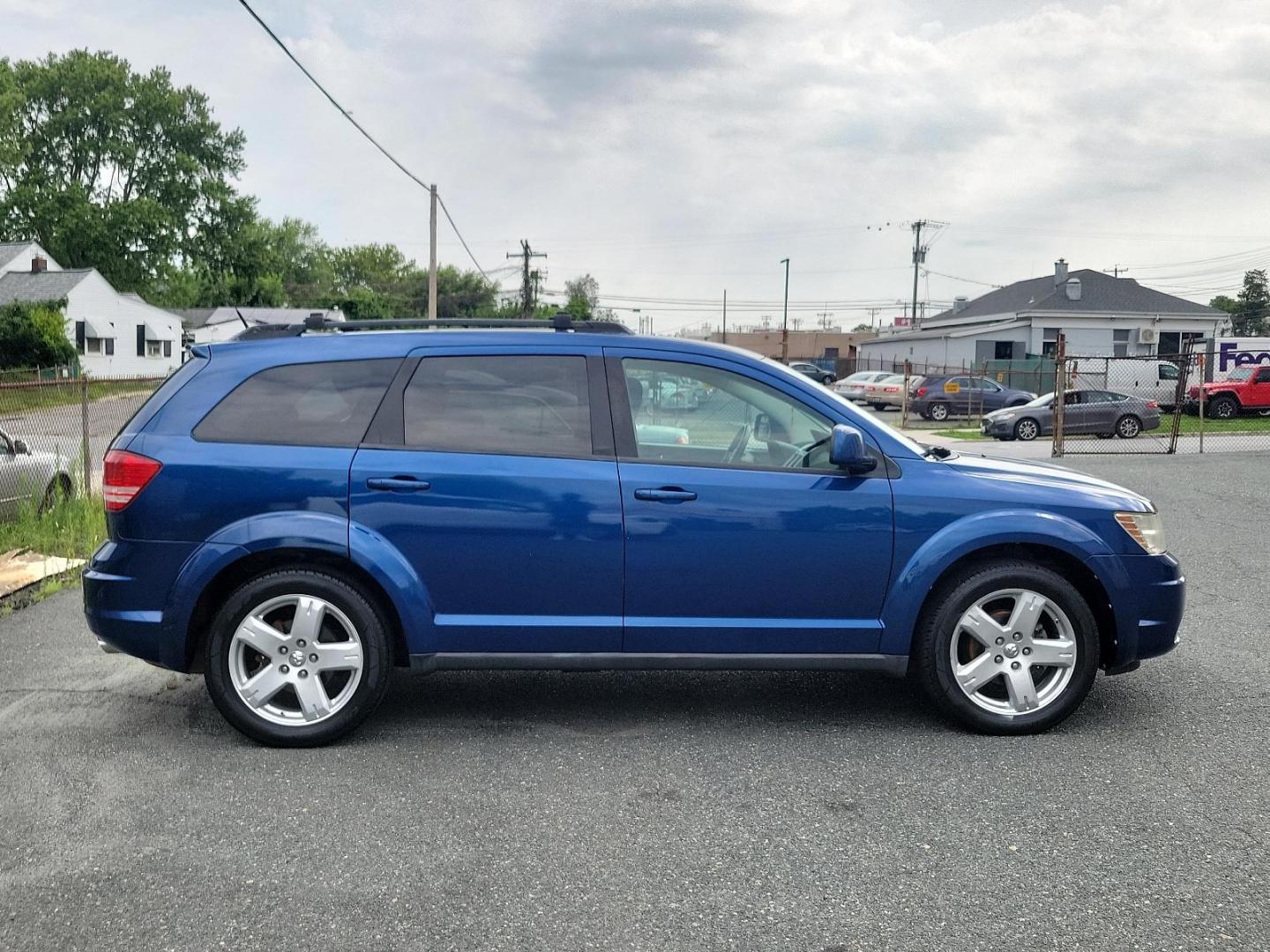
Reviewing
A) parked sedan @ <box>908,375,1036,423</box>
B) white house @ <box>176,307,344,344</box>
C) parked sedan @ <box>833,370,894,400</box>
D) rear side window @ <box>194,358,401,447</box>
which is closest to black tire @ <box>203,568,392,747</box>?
rear side window @ <box>194,358,401,447</box>

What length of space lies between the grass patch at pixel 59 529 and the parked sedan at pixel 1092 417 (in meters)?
21.8

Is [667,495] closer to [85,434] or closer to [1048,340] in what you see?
[85,434]

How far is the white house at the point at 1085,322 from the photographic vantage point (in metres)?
46.5

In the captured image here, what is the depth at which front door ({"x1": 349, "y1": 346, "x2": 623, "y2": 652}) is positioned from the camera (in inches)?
180

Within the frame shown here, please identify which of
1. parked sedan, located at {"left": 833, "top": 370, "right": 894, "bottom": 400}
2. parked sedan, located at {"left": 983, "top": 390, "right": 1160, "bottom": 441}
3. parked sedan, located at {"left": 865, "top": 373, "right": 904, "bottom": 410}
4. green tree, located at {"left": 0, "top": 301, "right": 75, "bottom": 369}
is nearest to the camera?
parked sedan, located at {"left": 983, "top": 390, "right": 1160, "bottom": 441}

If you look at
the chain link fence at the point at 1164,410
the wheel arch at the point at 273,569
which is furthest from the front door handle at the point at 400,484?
the chain link fence at the point at 1164,410

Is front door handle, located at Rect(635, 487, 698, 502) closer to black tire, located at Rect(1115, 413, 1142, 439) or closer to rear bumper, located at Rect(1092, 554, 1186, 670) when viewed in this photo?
rear bumper, located at Rect(1092, 554, 1186, 670)

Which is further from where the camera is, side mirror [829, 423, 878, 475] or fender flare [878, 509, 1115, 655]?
fender flare [878, 509, 1115, 655]

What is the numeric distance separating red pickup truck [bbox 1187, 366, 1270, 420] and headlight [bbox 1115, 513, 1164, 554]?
93.5 ft

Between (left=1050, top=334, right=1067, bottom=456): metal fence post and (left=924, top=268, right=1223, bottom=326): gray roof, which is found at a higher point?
(left=924, top=268, right=1223, bottom=326): gray roof

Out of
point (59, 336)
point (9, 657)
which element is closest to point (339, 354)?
point (9, 657)

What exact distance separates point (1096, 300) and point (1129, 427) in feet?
77.8

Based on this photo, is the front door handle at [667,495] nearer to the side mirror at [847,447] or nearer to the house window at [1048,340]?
the side mirror at [847,447]

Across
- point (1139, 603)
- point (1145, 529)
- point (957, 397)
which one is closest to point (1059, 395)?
point (957, 397)
